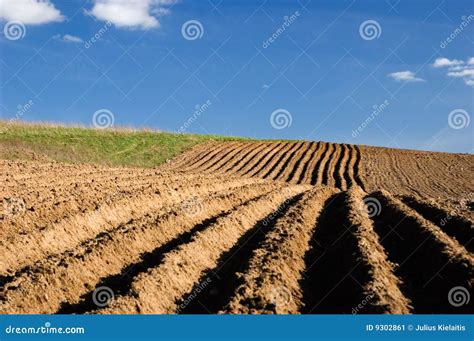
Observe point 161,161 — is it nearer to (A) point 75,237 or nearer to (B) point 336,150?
(B) point 336,150

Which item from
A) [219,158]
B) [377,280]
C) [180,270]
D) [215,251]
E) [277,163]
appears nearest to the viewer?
[377,280]

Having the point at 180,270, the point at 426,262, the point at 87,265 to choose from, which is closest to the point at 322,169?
the point at 426,262

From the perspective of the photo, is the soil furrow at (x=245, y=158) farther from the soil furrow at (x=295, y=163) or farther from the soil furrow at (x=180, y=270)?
the soil furrow at (x=180, y=270)

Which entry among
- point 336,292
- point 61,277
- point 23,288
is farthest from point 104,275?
point 336,292

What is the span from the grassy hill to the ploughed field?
9512mm

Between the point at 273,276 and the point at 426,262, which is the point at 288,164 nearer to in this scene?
the point at 426,262

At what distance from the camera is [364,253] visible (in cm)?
918

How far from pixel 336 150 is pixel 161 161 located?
12.5 m

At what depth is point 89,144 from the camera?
31141mm

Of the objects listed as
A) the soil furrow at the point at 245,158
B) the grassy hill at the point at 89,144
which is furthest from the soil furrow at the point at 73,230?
the soil furrow at the point at 245,158

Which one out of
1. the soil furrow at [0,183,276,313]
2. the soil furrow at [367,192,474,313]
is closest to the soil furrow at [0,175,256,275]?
the soil furrow at [0,183,276,313]

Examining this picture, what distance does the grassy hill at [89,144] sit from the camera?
27.3 meters

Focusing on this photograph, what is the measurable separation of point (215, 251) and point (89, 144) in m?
22.7

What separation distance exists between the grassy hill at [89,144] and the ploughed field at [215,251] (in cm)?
951
